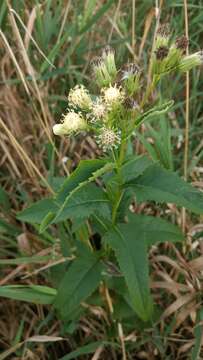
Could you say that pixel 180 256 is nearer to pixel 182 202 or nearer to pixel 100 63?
pixel 182 202

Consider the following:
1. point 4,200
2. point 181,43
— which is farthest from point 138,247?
point 4,200

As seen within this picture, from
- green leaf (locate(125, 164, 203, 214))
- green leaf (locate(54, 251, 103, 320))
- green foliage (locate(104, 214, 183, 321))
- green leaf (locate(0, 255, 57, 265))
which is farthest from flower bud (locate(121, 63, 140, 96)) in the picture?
green leaf (locate(0, 255, 57, 265))

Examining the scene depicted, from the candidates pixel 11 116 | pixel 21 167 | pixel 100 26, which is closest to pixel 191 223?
pixel 21 167

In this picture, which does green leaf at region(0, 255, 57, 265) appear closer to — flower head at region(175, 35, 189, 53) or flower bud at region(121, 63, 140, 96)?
flower bud at region(121, 63, 140, 96)

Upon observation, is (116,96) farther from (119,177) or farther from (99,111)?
(119,177)

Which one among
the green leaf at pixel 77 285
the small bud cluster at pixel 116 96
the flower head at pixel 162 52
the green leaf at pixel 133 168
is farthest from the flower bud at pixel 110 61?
the green leaf at pixel 77 285
